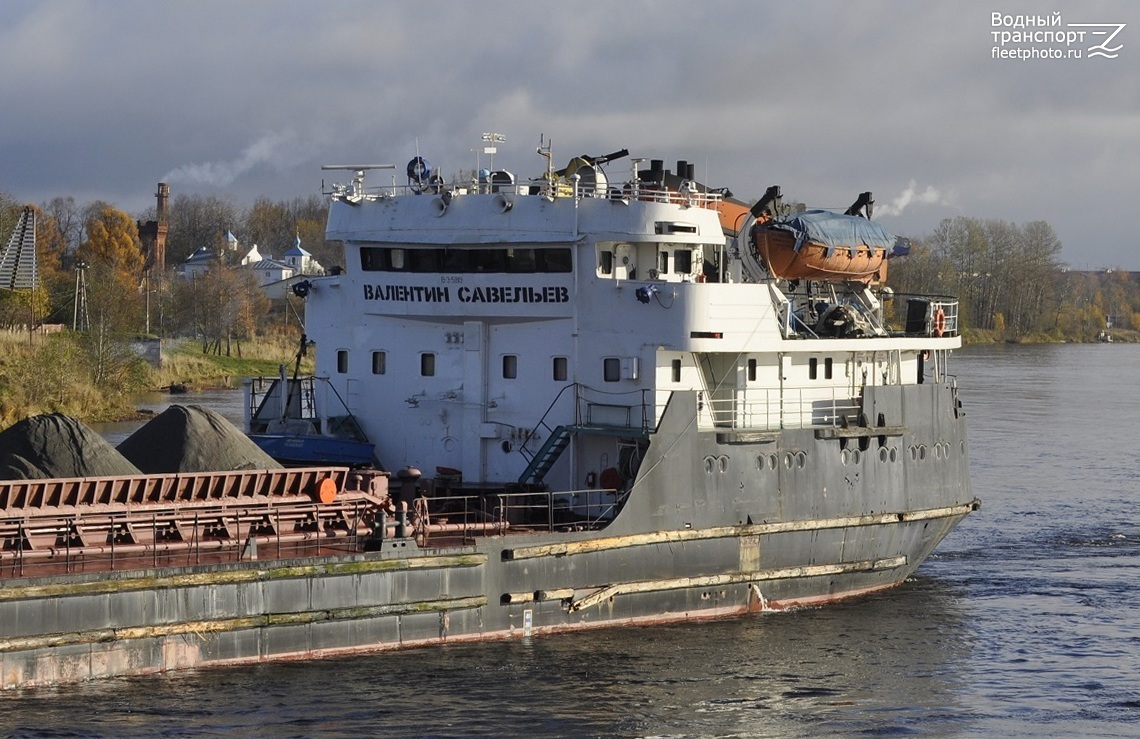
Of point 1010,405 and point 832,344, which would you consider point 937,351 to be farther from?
point 1010,405

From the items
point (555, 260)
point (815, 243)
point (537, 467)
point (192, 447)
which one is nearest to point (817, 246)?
point (815, 243)

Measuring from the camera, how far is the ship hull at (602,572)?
19.6 m

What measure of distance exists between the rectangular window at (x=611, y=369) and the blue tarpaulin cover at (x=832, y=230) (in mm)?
3795

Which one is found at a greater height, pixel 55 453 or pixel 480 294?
pixel 480 294

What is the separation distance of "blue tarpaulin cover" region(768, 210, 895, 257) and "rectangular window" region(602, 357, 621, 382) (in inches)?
149

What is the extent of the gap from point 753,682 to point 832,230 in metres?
8.30

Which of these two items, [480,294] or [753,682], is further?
[480,294]

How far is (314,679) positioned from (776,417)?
9.15 metres

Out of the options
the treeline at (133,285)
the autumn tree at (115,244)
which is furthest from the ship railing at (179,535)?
the autumn tree at (115,244)

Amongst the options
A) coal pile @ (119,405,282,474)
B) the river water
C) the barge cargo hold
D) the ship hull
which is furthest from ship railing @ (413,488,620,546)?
coal pile @ (119,405,282,474)

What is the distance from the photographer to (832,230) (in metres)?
26.5

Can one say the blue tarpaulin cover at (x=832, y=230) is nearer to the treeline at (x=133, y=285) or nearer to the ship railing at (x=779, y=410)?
the ship railing at (x=779, y=410)

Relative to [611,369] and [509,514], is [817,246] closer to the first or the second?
[611,369]

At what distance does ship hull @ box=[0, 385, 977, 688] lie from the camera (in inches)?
772
